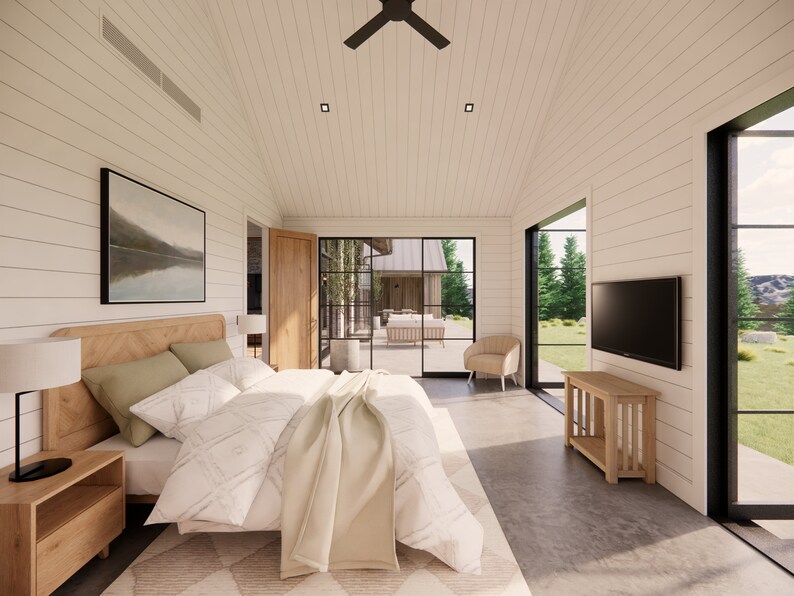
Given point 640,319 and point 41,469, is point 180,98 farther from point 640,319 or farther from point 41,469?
point 640,319

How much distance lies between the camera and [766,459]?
2840 mm

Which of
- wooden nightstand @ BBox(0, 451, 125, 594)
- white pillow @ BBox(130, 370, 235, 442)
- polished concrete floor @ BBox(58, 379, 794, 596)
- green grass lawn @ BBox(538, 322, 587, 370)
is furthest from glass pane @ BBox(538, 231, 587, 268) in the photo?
wooden nightstand @ BBox(0, 451, 125, 594)

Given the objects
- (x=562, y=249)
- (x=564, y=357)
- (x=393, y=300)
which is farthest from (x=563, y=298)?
(x=393, y=300)

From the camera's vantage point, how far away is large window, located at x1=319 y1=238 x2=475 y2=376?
22.0 ft

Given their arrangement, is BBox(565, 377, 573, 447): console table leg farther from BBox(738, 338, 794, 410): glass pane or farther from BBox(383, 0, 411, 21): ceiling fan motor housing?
BBox(383, 0, 411, 21): ceiling fan motor housing

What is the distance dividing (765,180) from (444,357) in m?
6.49

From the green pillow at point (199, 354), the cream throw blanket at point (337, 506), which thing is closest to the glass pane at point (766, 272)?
the cream throw blanket at point (337, 506)

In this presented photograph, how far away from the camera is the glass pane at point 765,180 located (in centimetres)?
240

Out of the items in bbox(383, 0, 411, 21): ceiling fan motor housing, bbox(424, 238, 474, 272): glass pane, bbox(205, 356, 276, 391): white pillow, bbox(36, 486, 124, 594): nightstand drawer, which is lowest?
bbox(36, 486, 124, 594): nightstand drawer

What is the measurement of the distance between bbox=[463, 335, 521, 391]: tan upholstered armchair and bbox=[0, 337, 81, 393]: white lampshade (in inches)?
191

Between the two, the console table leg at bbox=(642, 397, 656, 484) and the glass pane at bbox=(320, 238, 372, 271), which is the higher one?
the glass pane at bbox=(320, 238, 372, 271)

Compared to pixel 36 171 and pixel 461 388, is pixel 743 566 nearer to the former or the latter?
pixel 461 388

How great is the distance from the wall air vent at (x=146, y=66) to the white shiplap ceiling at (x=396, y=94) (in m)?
1.04

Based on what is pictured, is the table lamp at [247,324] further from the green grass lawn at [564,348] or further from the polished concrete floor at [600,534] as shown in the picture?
the green grass lawn at [564,348]
